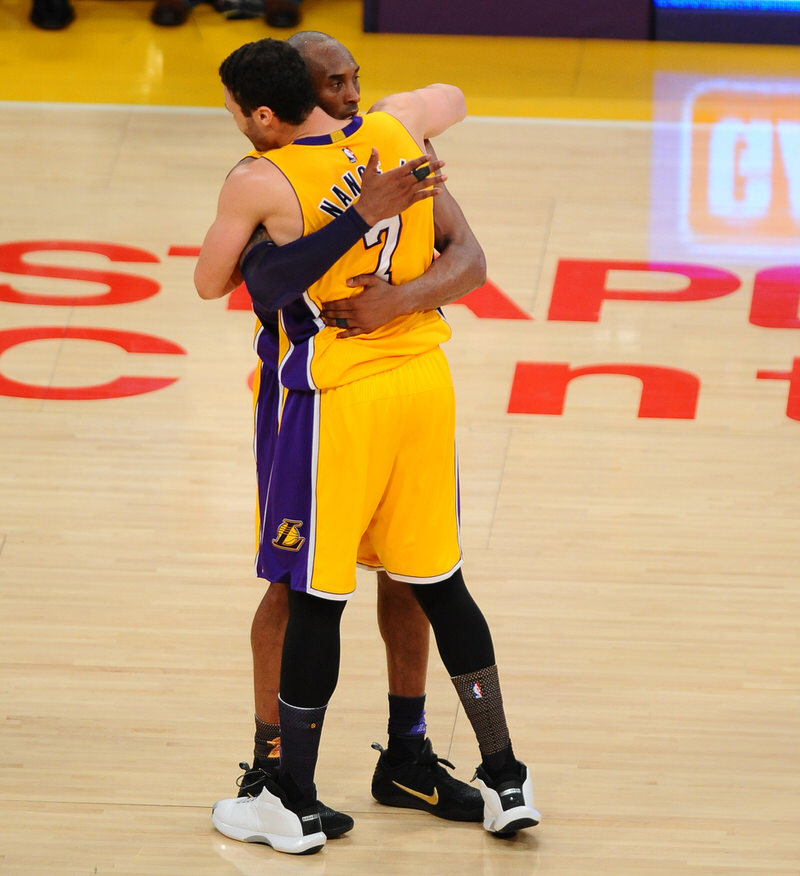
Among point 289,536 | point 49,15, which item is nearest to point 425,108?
point 289,536

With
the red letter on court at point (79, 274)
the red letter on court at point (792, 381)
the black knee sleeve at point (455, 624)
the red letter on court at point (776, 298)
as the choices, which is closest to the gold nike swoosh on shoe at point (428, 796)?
the black knee sleeve at point (455, 624)

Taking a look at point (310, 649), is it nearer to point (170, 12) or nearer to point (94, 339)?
point (94, 339)

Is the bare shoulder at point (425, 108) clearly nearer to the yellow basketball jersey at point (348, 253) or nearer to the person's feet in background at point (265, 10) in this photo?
the yellow basketball jersey at point (348, 253)

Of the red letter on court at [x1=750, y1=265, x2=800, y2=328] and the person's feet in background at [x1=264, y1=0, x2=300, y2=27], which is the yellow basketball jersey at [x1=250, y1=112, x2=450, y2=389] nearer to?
the red letter on court at [x1=750, y1=265, x2=800, y2=328]

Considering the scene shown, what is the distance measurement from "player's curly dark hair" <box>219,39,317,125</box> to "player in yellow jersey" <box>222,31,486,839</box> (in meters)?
0.16

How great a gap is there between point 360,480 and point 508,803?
0.67 meters

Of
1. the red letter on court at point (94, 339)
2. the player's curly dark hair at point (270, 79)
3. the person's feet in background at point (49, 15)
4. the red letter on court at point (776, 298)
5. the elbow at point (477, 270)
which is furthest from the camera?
the person's feet in background at point (49, 15)

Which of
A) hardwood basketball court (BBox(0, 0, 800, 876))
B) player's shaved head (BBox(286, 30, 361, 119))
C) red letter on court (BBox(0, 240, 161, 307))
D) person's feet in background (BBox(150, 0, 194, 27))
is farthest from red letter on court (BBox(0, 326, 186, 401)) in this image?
person's feet in background (BBox(150, 0, 194, 27))

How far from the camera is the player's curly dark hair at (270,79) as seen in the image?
8.27 ft

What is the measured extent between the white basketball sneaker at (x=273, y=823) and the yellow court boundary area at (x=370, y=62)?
483 centimetres

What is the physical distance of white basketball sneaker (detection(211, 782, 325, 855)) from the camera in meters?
2.85

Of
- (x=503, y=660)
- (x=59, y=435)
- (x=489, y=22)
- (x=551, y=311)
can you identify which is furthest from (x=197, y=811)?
(x=489, y=22)

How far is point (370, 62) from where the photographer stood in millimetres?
7922

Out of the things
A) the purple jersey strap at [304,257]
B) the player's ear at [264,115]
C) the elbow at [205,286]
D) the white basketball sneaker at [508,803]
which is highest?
the player's ear at [264,115]
